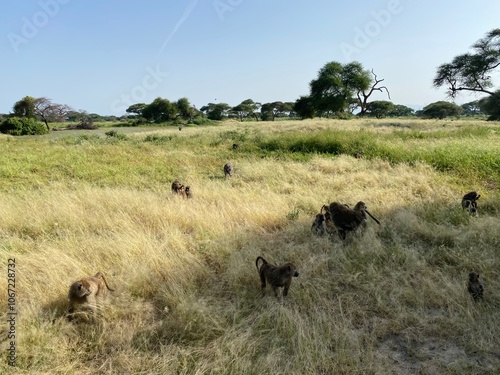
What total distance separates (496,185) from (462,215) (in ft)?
11.6

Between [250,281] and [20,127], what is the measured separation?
30.9m

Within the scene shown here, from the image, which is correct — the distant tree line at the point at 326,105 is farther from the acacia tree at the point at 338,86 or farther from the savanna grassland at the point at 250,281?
the savanna grassland at the point at 250,281

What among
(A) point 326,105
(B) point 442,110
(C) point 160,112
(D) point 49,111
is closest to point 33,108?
(D) point 49,111

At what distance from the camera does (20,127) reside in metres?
27.6

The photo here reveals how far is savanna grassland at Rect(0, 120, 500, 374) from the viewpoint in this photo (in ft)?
8.77

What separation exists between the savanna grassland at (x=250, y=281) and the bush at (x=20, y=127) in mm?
23746

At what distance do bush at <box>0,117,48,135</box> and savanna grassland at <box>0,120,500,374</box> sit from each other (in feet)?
77.9

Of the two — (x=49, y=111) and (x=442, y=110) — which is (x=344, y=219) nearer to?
(x=49, y=111)

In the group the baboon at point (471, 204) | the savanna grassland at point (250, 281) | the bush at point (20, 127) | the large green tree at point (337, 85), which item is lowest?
the savanna grassland at point (250, 281)

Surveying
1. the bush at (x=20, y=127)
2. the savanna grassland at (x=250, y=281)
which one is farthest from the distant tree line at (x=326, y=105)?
the savanna grassland at (x=250, y=281)

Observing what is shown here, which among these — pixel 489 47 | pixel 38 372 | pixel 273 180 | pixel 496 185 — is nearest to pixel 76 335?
pixel 38 372

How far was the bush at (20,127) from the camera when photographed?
27234 millimetres

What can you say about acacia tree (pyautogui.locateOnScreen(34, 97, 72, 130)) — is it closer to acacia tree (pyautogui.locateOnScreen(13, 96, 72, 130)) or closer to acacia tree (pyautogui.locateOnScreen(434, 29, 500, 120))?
acacia tree (pyautogui.locateOnScreen(13, 96, 72, 130))

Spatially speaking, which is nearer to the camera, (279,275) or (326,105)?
(279,275)
